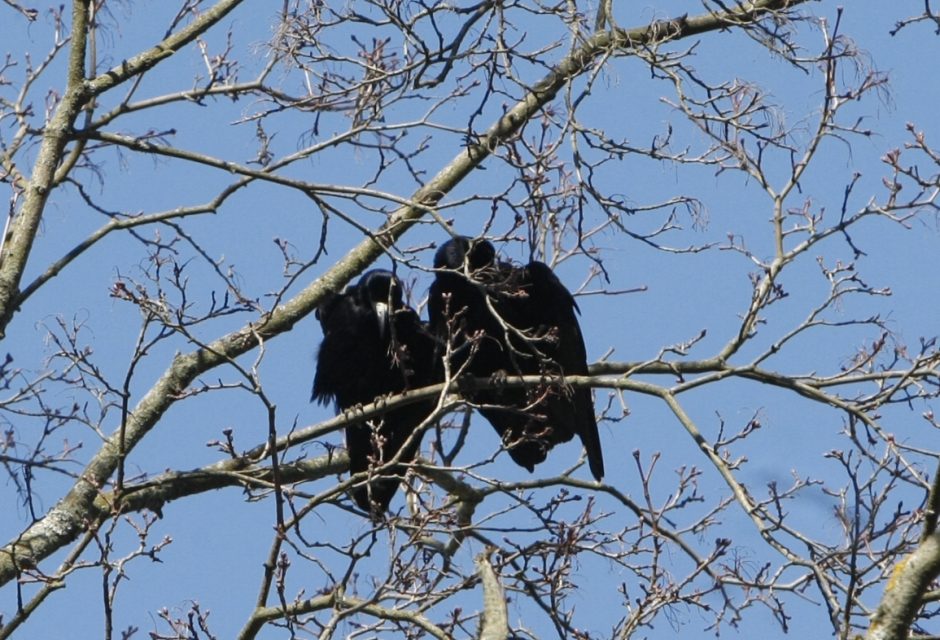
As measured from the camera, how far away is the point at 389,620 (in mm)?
5723

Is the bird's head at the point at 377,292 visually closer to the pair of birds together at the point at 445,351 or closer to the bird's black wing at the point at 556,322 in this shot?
the pair of birds together at the point at 445,351


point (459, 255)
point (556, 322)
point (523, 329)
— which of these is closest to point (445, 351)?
point (523, 329)

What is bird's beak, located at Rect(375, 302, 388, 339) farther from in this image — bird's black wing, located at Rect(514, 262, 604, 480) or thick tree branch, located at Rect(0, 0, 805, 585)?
bird's black wing, located at Rect(514, 262, 604, 480)

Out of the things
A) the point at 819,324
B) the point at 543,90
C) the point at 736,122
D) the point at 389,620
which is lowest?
the point at 389,620

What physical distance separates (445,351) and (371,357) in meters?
0.89

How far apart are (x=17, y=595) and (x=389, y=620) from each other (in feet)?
4.25

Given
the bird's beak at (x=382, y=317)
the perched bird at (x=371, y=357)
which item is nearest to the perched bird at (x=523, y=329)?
the perched bird at (x=371, y=357)

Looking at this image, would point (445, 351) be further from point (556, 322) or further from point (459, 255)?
point (459, 255)

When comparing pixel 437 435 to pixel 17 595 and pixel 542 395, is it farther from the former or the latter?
pixel 17 595

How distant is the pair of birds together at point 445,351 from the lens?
25.4 feet

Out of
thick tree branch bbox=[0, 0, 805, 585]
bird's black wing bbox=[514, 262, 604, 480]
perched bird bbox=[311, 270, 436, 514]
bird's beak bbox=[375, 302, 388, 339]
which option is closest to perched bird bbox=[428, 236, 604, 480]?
bird's black wing bbox=[514, 262, 604, 480]

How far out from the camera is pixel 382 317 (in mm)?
8414

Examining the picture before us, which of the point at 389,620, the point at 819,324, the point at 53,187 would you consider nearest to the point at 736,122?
the point at 819,324

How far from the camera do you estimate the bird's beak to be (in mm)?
8398
